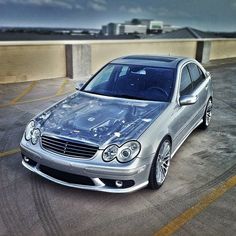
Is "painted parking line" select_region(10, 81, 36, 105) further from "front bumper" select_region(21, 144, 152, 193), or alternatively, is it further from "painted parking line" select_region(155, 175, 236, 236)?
"painted parking line" select_region(155, 175, 236, 236)

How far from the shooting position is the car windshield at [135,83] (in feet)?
14.4

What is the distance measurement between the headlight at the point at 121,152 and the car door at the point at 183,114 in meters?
0.92

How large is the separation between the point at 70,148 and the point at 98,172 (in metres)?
0.43

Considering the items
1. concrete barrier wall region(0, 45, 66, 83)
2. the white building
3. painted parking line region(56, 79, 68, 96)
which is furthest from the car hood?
the white building

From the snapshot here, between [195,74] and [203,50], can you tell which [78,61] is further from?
[203,50]

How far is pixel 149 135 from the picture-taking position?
3408 mm

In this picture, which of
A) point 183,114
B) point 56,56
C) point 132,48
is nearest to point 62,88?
point 56,56

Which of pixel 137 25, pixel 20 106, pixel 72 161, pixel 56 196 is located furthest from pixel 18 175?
pixel 137 25

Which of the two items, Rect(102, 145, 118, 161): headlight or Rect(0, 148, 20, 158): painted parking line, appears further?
Rect(0, 148, 20, 158): painted parking line

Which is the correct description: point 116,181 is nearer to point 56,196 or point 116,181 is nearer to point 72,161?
point 72,161

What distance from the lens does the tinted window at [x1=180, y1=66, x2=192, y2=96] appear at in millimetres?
4579

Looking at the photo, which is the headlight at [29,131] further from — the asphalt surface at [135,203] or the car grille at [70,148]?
the asphalt surface at [135,203]

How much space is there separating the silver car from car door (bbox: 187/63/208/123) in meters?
0.15

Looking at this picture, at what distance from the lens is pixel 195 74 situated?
5430 mm
